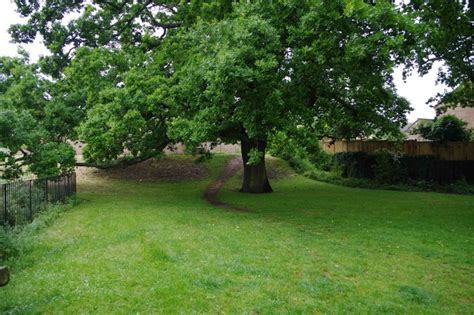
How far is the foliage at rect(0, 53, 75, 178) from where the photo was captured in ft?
47.3

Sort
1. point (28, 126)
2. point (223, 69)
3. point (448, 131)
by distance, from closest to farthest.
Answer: point (223, 69) → point (28, 126) → point (448, 131)

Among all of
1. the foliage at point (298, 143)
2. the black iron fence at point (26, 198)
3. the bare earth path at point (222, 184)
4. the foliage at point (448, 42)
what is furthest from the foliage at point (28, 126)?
the foliage at point (448, 42)

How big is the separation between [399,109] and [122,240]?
1425 cm

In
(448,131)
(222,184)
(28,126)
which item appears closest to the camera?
(28,126)

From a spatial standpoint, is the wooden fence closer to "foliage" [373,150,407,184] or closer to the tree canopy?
"foliage" [373,150,407,184]

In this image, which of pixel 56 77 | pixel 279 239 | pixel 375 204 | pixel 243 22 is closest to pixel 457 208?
pixel 375 204

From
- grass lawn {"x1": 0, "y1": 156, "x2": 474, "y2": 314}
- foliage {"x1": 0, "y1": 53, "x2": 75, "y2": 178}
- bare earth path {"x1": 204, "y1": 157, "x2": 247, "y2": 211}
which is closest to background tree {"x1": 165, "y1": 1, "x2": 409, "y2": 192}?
grass lawn {"x1": 0, "y1": 156, "x2": 474, "y2": 314}

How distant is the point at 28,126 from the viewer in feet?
49.6

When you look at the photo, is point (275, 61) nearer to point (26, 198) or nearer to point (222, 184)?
point (26, 198)

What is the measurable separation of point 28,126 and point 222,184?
11.3 m

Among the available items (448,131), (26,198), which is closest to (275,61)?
(26,198)

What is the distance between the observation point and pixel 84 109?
1836 centimetres

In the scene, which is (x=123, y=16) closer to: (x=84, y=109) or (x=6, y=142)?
(x=84, y=109)

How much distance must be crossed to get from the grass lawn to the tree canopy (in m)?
2.78
